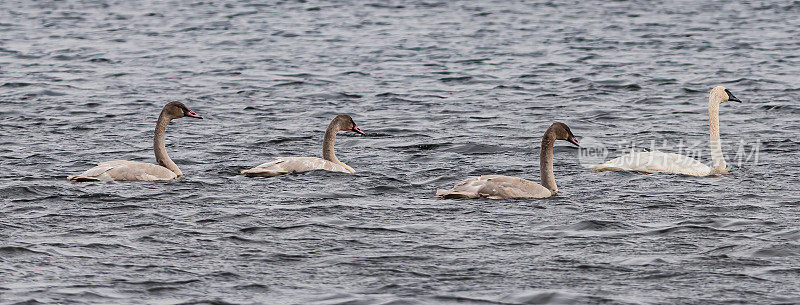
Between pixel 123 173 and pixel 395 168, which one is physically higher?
pixel 123 173

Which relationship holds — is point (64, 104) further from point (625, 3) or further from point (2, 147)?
point (625, 3)

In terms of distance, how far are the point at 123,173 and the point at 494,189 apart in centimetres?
411

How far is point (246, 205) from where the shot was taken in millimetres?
13336

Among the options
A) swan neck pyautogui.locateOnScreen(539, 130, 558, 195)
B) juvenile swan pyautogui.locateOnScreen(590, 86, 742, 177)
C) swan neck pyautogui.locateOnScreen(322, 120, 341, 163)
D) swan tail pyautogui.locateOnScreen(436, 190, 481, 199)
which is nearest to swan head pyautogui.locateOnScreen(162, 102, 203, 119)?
swan neck pyautogui.locateOnScreen(322, 120, 341, 163)

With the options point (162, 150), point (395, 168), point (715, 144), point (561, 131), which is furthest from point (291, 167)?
point (715, 144)

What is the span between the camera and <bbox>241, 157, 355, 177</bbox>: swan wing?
15.0m

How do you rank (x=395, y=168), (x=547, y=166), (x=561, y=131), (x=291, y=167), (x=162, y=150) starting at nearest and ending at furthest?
(x=547, y=166) < (x=561, y=131) < (x=291, y=167) < (x=162, y=150) < (x=395, y=168)

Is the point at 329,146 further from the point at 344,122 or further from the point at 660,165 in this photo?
the point at 660,165

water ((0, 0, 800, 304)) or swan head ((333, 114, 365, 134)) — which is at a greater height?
swan head ((333, 114, 365, 134))

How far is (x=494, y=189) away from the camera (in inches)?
532

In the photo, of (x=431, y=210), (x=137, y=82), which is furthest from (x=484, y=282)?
(x=137, y=82)

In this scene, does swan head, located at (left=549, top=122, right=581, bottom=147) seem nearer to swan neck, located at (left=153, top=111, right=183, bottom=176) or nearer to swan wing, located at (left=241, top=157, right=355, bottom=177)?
swan wing, located at (left=241, top=157, right=355, bottom=177)

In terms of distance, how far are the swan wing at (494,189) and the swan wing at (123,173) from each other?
3289 mm

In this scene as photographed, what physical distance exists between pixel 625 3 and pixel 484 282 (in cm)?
3768
